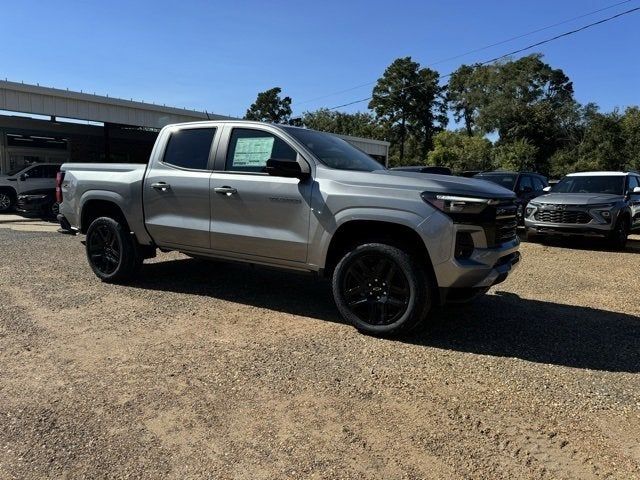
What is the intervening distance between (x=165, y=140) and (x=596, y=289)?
578 centimetres

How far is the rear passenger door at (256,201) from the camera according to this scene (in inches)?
203

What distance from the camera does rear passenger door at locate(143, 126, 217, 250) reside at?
5832 millimetres

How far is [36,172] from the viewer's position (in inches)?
743

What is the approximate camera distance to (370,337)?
4.82 meters

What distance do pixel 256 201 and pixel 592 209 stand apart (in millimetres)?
8290

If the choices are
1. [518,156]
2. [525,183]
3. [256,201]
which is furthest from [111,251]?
[518,156]

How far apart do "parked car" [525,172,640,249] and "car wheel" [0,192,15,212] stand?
17.7 metres

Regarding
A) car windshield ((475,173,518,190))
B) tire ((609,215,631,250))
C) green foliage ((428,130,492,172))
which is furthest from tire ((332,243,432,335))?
green foliage ((428,130,492,172))

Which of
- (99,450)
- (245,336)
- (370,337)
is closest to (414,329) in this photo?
(370,337)

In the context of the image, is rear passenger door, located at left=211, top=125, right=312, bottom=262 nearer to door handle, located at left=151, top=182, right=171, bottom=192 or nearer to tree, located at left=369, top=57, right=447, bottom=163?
door handle, located at left=151, top=182, right=171, bottom=192

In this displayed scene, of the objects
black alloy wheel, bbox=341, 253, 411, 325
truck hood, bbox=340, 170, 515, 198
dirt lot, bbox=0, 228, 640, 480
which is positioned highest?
truck hood, bbox=340, 170, 515, 198

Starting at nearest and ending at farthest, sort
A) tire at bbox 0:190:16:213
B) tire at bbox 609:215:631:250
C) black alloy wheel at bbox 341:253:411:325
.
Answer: black alloy wheel at bbox 341:253:411:325, tire at bbox 609:215:631:250, tire at bbox 0:190:16:213

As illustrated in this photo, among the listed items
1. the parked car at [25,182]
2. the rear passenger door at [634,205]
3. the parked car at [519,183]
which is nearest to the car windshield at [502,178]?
the parked car at [519,183]

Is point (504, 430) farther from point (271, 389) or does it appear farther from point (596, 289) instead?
point (596, 289)
